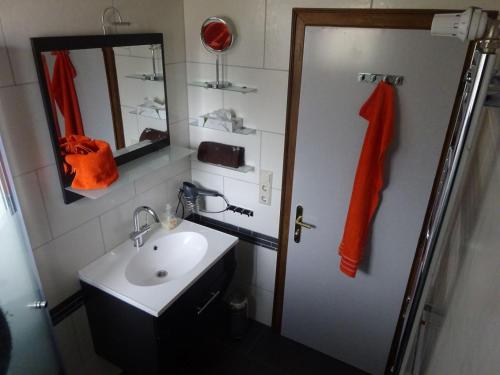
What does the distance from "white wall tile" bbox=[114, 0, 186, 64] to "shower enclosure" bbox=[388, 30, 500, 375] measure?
1.43 meters

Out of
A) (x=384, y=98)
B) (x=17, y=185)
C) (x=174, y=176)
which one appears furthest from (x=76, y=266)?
(x=384, y=98)

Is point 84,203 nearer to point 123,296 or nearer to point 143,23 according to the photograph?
point 123,296

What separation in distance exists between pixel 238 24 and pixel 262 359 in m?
Result: 1.98

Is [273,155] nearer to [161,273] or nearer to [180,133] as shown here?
[180,133]

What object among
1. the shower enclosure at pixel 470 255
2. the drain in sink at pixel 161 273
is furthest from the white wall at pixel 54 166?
the shower enclosure at pixel 470 255

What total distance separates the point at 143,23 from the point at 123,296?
129 centimetres

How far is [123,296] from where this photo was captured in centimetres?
162

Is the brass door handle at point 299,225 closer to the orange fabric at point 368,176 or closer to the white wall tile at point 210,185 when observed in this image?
the orange fabric at point 368,176

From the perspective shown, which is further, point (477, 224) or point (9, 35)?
point (9, 35)

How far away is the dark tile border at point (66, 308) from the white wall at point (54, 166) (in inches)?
1.0

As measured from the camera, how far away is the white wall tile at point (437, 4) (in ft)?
4.34

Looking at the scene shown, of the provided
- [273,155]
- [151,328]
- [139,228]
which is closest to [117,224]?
[139,228]

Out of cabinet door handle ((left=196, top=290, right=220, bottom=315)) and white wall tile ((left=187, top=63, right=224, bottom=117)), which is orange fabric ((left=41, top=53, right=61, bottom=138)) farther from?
cabinet door handle ((left=196, top=290, right=220, bottom=315))

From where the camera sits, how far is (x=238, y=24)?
71.1 inches
